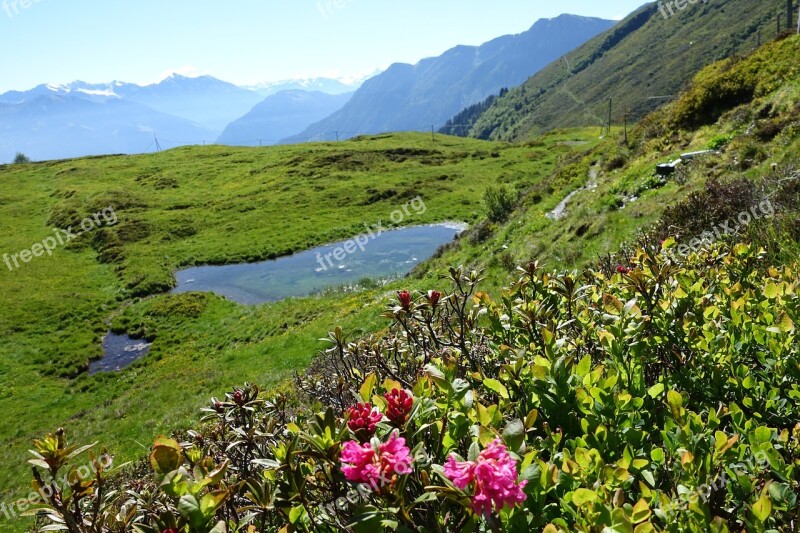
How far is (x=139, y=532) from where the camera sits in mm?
1389

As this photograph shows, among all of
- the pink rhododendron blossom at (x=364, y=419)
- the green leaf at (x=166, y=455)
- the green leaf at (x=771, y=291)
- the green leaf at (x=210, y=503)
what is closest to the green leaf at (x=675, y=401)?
the pink rhododendron blossom at (x=364, y=419)

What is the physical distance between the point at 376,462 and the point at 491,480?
349 mm

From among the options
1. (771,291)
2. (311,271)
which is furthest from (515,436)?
(311,271)

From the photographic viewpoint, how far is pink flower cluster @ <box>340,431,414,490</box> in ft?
4.36

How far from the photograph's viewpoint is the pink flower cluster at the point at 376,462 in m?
1.33

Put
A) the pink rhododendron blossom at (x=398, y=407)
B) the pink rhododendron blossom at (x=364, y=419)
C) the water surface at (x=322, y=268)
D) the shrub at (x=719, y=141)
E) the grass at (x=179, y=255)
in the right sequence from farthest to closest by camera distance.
Result: the water surface at (x=322, y=268)
the grass at (x=179, y=255)
the shrub at (x=719, y=141)
the pink rhododendron blossom at (x=398, y=407)
the pink rhododendron blossom at (x=364, y=419)

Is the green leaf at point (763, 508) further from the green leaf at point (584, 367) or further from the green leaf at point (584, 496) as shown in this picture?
the green leaf at point (584, 367)

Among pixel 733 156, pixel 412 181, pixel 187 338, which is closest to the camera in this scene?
pixel 733 156

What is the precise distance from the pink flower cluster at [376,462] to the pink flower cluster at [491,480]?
16cm

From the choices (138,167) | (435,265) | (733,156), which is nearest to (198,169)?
(138,167)

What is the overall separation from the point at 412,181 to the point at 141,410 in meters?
51.9

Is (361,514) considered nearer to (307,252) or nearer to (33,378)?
(33,378)

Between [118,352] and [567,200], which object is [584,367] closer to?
[567,200]

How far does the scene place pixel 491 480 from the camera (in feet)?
4.03
